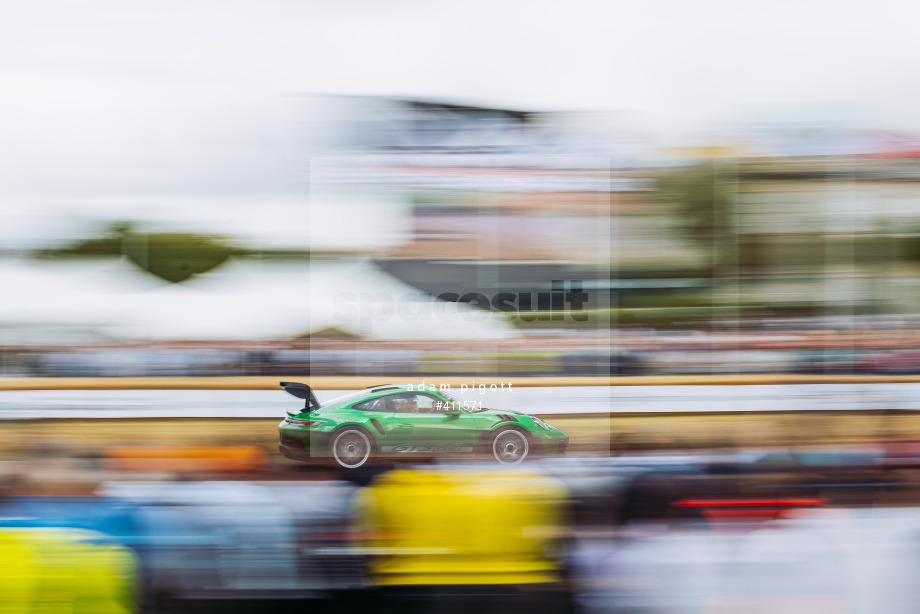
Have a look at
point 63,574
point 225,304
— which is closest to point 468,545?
point 225,304

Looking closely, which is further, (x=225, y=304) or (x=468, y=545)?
(x=468, y=545)

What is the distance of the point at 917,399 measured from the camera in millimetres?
2070

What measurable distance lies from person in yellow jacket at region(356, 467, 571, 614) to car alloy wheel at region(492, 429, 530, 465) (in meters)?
0.06

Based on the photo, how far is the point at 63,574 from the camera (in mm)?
1947

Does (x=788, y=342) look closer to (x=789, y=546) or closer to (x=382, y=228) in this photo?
(x=789, y=546)

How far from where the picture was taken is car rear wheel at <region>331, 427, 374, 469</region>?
6.40ft

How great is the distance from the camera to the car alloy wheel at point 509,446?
6.42 feet

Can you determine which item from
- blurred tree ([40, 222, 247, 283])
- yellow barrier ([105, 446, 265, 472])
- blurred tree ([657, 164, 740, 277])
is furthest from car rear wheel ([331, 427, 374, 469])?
blurred tree ([657, 164, 740, 277])

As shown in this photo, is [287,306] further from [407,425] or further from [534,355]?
[534,355]

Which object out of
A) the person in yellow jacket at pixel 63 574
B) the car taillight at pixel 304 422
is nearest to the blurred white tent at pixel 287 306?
the car taillight at pixel 304 422

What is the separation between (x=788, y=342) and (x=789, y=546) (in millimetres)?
656

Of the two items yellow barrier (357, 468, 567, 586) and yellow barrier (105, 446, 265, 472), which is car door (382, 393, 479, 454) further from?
yellow barrier (105, 446, 265, 472)

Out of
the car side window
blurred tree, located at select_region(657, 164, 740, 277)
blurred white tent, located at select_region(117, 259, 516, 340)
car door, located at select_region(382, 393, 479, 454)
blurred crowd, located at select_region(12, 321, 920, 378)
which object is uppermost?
blurred tree, located at select_region(657, 164, 740, 277)

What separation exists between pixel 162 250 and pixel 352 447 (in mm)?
826
